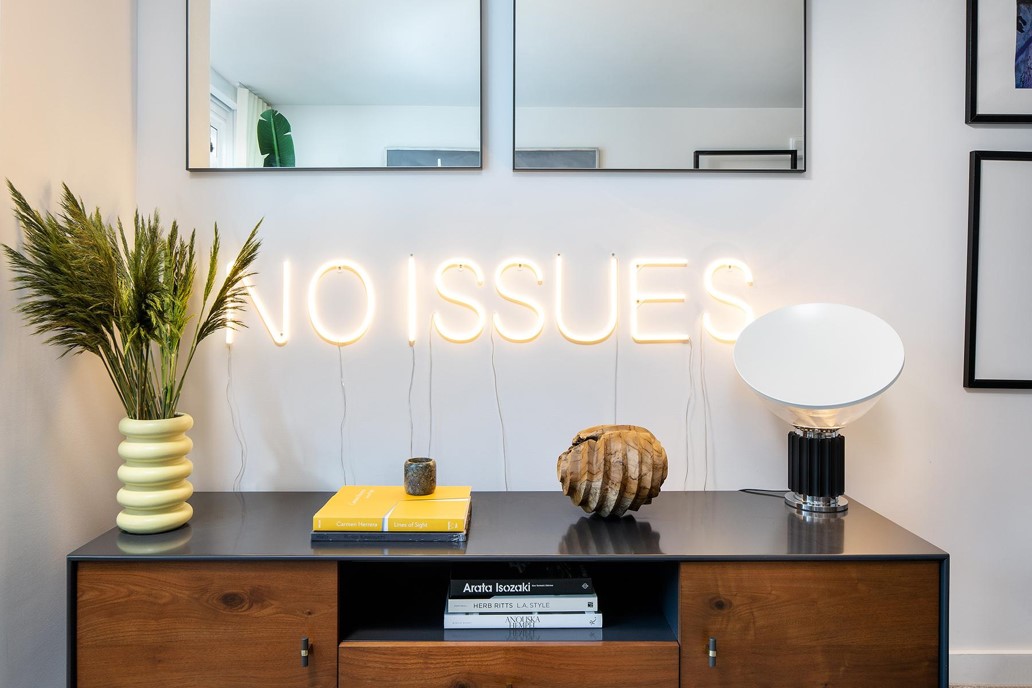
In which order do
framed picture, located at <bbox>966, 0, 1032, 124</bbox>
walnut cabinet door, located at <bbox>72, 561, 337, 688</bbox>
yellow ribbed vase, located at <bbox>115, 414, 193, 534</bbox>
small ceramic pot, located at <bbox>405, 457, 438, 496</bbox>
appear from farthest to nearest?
framed picture, located at <bbox>966, 0, 1032, 124</bbox>
small ceramic pot, located at <bbox>405, 457, 438, 496</bbox>
yellow ribbed vase, located at <bbox>115, 414, 193, 534</bbox>
walnut cabinet door, located at <bbox>72, 561, 337, 688</bbox>

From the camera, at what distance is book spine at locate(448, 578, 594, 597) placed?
1298mm

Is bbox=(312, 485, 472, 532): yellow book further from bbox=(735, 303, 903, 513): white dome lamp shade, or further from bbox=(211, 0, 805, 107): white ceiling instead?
bbox=(211, 0, 805, 107): white ceiling

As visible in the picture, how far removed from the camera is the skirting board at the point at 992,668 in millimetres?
1713

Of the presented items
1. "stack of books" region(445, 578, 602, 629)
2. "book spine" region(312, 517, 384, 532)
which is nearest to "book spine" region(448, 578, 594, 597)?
"stack of books" region(445, 578, 602, 629)

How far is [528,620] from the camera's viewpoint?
1278 mm

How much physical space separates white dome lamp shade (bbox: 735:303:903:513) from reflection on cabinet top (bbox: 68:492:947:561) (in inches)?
3.9

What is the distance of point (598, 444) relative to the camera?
1401 mm

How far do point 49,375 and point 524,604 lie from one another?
1.18 meters

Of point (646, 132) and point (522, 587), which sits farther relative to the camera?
point (646, 132)

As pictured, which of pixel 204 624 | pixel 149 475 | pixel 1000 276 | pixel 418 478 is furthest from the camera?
pixel 1000 276

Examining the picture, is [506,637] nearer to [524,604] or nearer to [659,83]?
[524,604]

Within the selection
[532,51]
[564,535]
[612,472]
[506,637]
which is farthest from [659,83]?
[506,637]

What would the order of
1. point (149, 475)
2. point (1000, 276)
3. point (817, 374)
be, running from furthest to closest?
point (1000, 276)
point (817, 374)
point (149, 475)

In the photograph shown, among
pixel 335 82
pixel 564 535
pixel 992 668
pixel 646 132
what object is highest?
pixel 335 82
